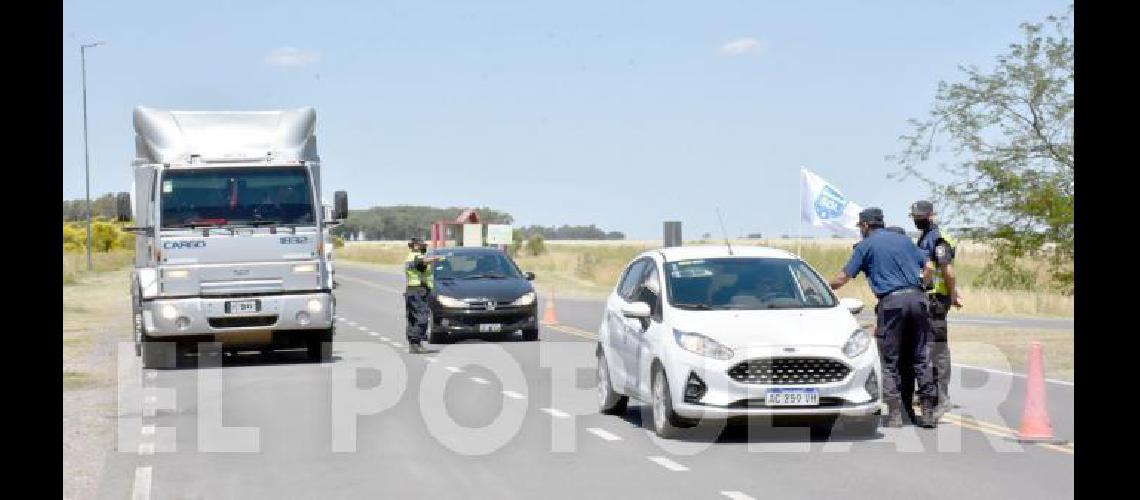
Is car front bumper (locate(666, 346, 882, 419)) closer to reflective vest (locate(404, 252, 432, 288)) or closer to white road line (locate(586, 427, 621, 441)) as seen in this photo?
white road line (locate(586, 427, 621, 441))

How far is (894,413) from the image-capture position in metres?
14.4

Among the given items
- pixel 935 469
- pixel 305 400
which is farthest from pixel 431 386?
pixel 935 469

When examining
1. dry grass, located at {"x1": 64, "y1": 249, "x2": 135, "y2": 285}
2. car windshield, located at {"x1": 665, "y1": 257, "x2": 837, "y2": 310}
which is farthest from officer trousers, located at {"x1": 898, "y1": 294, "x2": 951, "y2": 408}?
dry grass, located at {"x1": 64, "y1": 249, "x2": 135, "y2": 285}

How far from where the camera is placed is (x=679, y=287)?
14.5m

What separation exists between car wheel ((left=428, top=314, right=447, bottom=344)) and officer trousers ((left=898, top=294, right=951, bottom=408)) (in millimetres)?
12445

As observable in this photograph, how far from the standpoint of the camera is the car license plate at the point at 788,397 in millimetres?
13102

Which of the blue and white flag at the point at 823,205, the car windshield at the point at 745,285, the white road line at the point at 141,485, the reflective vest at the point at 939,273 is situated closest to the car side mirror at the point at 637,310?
Answer: the car windshield at the point at 745,285

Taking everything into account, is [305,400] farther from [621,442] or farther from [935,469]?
[935,469]

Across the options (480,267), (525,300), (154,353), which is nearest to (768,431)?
(154,353)

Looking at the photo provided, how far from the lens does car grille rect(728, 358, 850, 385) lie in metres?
13.2

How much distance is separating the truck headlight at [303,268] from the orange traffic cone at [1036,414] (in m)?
11.4
